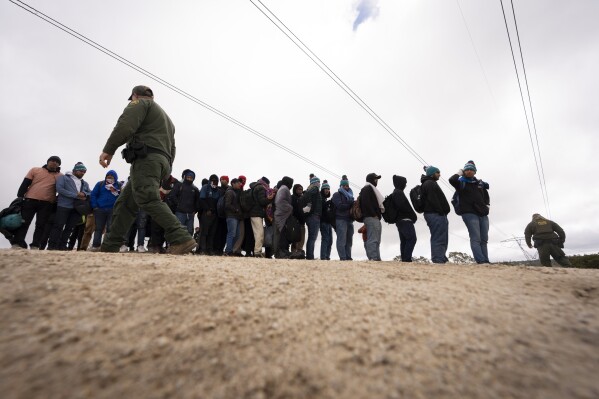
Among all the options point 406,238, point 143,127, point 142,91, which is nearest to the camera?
point 143,127

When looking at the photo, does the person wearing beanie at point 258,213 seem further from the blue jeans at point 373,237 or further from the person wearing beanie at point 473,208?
the person wearing beanie at point 473,208

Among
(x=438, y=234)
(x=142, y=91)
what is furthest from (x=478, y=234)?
(x=142, y=91)

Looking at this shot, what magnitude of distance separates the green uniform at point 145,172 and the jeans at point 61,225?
9.61 feet

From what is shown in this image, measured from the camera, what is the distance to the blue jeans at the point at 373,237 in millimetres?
5629

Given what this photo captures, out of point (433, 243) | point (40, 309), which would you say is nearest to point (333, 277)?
point (40, 309)

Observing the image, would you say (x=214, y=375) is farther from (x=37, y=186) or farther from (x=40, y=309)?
A: (x=37, y=186)

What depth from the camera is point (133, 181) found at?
3.39m

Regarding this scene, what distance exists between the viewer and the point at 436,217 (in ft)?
17.5

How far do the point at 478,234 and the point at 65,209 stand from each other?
27.9 ft

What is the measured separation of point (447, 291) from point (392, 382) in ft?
3.98

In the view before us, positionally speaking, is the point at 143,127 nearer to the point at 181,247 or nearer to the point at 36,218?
the point at 181,247

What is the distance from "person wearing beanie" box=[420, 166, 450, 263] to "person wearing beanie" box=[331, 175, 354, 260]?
6.08 feet

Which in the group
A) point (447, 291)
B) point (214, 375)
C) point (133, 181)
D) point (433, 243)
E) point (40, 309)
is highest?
point (133, 181)

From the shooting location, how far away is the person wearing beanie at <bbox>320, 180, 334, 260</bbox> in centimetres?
725
